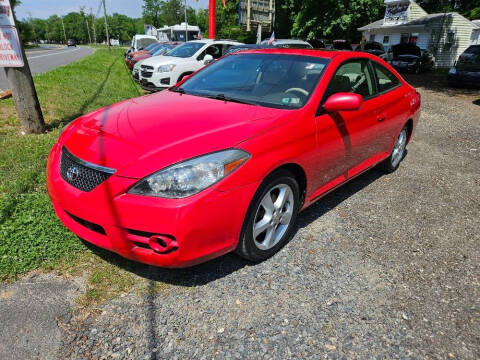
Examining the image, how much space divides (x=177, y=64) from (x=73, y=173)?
325 inches

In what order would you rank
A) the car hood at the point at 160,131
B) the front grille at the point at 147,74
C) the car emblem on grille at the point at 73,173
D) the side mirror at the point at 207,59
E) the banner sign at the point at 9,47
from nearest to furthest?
the car hood at the point at 160,131
the car emblem on grille at the point at 73,173
the banner sign at the point at 9,47
the front grille at the point at 147,74
the side mirror at the point at 207,59

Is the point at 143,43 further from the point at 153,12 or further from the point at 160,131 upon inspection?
the point at 153,12

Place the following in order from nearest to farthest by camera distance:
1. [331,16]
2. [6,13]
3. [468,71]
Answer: [6,13] < [468,71] < [331,16]

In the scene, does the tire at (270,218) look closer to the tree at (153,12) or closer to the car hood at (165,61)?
the car hood at (165,61)

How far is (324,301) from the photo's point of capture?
251 centimetres

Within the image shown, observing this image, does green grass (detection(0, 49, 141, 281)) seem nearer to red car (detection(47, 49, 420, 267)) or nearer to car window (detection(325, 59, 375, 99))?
red car (detection(47, 49, 420, 267))

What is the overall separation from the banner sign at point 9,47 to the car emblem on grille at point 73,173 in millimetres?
3460

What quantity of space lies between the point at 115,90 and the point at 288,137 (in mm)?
8696

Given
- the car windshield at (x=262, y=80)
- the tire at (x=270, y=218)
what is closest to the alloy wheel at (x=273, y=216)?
the tire at (x=270, y=218)

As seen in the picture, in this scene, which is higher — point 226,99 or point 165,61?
point 226,99

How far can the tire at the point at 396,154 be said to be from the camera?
189 inches

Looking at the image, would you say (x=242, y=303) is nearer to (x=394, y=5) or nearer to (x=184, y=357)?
(x=184, y=357)

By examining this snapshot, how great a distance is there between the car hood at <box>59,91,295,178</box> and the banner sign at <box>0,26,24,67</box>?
8.91 ft

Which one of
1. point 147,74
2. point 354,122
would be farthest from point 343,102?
point 147,74
